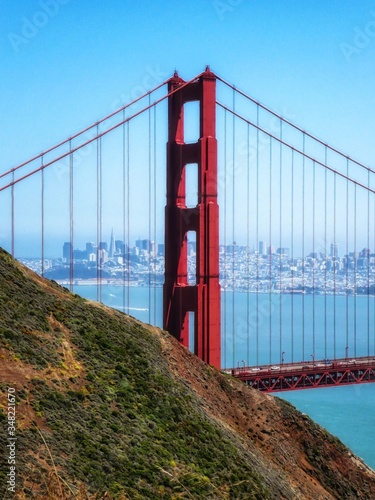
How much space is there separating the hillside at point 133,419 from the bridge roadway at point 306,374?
5.29m

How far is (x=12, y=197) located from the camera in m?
22.4

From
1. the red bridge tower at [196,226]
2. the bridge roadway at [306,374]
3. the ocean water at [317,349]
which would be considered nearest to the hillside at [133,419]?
the red bridge tower at [196,226]

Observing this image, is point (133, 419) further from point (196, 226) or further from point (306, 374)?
point (306, 374)

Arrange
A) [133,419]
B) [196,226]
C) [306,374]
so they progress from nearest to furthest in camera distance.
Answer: [133,419] → [196,226] → [306,374]

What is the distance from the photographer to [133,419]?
1419 cm

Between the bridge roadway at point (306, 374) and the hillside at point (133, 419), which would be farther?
the bridge roadway at point (306, 374)

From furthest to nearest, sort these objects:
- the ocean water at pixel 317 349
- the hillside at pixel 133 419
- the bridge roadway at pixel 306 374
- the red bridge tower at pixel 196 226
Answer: the ocean water at pixel 317 349 → the bridge roadway at pixel 306 374 → the red bridge tower at pixel 196 226 → the hillside at pixel 133 419

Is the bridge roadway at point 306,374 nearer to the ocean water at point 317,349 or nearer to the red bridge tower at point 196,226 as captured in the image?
the ocean water at point 317,349

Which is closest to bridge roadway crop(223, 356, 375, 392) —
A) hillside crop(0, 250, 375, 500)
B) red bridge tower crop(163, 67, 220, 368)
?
red bridge tower crop(163, 67, 220, 368)

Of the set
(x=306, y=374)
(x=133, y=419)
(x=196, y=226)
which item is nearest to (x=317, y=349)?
(x=306, y=374)

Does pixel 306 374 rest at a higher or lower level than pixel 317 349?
higher

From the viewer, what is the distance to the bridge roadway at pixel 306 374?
2692cm

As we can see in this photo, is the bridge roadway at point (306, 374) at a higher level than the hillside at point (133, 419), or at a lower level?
lower

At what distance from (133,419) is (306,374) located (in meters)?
15.4
